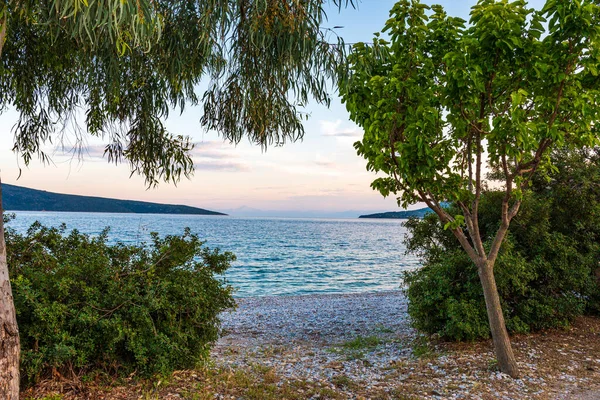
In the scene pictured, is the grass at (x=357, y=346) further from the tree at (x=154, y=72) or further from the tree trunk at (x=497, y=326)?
the tree at (x=154, y=72)

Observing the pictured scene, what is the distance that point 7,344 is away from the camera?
12.6ft

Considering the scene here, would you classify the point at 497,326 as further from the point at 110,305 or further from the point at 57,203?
the point at 57,203

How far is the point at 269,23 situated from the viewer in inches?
182

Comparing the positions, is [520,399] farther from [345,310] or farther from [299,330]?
[345,310]

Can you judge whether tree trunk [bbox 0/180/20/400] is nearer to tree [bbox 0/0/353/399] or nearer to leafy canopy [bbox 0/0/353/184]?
tree [bbox 0/0/353/399]

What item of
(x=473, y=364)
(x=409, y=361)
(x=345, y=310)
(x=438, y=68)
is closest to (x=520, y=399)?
(x=473, y=364)

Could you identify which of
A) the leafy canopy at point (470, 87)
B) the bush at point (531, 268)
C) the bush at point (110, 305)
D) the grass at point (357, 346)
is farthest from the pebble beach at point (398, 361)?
the leafy canopy at point (470, 87)

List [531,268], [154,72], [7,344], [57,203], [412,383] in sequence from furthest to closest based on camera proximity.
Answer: [57,203] < [531,268] < [154,72] < [412,383] < [7,344]

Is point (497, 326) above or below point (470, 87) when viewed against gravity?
below

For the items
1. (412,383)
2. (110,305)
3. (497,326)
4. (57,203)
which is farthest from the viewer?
(57,203)

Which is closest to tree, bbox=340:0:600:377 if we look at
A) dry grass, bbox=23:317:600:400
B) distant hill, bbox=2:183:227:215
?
dry grass, bbox=23:317:600:400

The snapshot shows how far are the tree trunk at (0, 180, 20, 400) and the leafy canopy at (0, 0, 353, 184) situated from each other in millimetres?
2168

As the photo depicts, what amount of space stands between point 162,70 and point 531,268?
6874 millimetres

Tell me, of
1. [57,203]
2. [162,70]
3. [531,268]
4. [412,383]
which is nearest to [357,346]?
[412,383]
